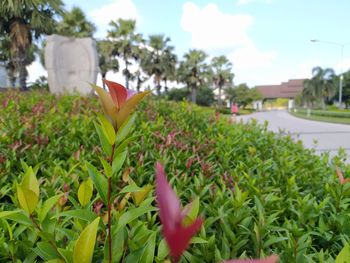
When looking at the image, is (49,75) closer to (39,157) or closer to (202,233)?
(39,157)

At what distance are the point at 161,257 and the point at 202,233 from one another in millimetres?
312

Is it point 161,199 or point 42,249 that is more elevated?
point 161,199

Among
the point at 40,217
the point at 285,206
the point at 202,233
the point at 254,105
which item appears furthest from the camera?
the point at 254,105

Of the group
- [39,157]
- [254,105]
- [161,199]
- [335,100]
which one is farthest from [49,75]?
[254,105]

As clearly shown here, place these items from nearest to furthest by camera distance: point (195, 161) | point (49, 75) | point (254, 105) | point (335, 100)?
point (195, 161) → point (49, 75) → point (335, 100) → point (254, 105)

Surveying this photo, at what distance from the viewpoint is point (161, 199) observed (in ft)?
1.06

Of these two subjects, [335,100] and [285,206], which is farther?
[335,100]

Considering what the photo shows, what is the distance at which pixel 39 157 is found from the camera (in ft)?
7.63

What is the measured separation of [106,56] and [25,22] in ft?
65.7

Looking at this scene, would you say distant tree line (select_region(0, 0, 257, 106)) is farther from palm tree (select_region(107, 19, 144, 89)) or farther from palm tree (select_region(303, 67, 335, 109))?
palm tree (select_region(303, 67, 335, 109))

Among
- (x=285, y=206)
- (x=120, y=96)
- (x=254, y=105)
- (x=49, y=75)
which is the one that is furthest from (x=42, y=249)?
(x=254, y=105)

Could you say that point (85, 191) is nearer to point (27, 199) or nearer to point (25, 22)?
point (27, 199)

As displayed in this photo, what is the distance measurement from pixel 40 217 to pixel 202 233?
61 cm

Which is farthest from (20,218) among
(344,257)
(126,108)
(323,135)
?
(323,135)
